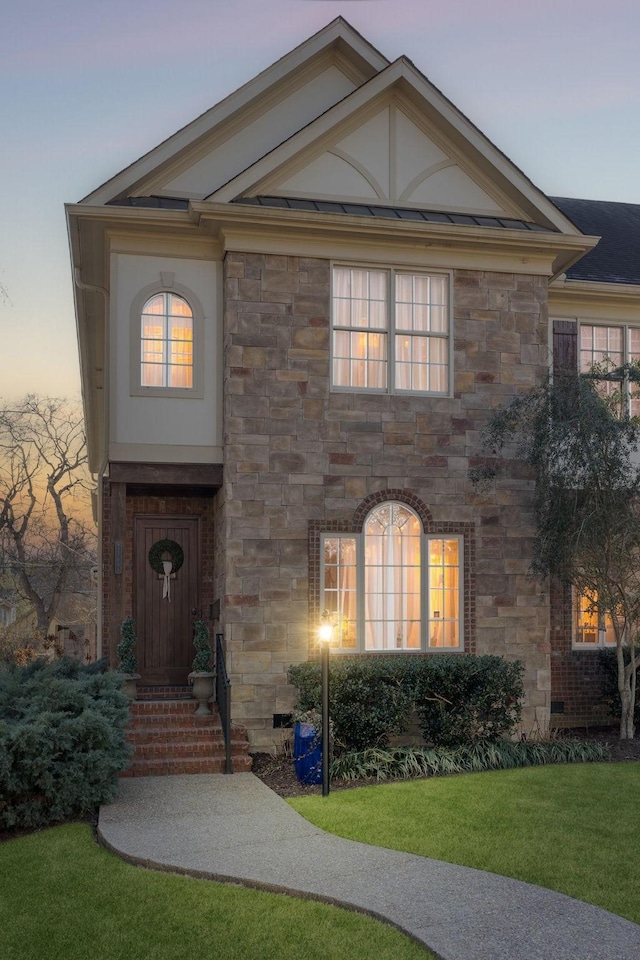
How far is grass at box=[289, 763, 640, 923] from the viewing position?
304 inches

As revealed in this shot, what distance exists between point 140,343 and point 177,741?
5151 millimetres

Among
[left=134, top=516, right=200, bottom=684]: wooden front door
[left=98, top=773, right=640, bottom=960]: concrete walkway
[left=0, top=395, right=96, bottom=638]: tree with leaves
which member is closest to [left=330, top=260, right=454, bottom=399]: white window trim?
[left=134, top=516, right=200, bottom=684]: wooden front door

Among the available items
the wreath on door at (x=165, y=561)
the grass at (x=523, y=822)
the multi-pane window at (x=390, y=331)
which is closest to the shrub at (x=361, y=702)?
the grass at (x=523, y=822)

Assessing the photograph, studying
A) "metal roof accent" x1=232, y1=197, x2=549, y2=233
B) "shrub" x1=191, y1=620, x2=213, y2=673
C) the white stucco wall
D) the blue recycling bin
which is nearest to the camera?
the blue recycling bin

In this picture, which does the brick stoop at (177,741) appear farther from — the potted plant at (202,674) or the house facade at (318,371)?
the house facade at (318,371)

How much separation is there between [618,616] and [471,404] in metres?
3.74

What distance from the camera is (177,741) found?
11859mm

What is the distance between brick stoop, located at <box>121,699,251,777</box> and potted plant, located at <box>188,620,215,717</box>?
0.12 m

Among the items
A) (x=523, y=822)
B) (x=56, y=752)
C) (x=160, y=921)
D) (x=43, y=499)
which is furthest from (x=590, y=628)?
(x=43, y=499)

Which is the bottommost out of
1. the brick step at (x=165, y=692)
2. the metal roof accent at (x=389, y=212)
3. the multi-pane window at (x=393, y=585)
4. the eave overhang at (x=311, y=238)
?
the brick step at (x=165, y=692)

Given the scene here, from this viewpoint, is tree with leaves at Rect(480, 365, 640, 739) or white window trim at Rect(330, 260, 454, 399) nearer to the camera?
tree with leaves at Rect(480, 365, 640, 739)

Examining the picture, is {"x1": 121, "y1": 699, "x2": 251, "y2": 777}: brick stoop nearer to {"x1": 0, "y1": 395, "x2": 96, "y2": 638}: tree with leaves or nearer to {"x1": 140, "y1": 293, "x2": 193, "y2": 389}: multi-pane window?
{"x1": 140, "y1": 293, "x2": 193, "y2": 389}: multi-pane window

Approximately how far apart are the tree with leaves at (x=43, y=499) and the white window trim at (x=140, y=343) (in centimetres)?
2086

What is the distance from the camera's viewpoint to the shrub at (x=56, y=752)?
9148 mm
